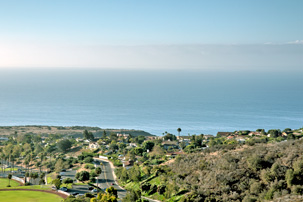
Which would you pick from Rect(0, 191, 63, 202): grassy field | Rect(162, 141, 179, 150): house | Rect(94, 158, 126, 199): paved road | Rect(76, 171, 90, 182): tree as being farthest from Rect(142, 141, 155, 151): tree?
Rect(0, 191, 63, 202): grassy field

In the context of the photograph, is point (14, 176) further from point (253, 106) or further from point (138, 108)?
point (253, 106)

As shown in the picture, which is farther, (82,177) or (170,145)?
(170,145)

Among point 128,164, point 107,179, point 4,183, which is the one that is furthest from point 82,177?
point 4,183

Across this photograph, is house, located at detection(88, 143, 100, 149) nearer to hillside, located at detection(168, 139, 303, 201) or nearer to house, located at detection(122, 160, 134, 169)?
house, located at detection(122, 160, 134, 169)

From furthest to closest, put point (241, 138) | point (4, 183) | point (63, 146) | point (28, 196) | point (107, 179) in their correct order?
point (241, 138) < point (63, 146) < point (4, 183) < point (107, 179) < point (28, 196)

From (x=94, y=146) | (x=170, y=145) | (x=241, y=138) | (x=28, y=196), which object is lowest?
(x=28, y=196)

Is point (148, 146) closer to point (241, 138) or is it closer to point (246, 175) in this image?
point (241, 138)

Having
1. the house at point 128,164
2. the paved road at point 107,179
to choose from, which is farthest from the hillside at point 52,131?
the house at point 128,164

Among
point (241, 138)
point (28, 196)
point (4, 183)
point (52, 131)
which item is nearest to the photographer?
point (28, 196)

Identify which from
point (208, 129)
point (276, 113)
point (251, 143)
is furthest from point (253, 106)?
point (251, 143)

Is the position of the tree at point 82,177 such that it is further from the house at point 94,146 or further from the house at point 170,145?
the house at point 170,145
